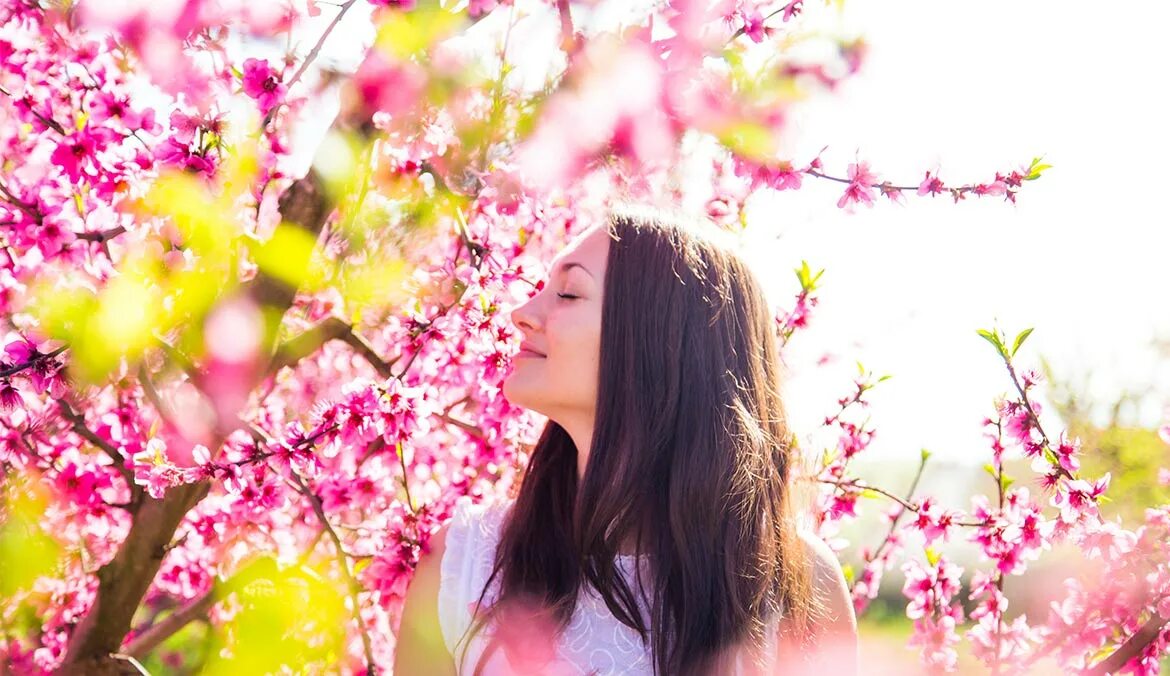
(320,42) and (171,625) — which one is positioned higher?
(320,42)

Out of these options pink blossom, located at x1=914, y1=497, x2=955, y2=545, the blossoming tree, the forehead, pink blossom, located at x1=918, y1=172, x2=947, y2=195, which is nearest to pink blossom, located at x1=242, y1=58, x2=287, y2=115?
the blossoming tree

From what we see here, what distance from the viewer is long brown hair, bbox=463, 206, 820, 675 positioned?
2.04m

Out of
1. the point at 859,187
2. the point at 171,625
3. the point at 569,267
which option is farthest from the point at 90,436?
the point at 859,187

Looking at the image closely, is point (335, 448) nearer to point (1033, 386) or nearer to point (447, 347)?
point (447, 347)

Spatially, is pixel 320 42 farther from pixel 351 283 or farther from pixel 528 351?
pixel 351 283

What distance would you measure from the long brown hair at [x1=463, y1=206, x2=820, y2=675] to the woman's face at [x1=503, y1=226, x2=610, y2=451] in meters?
0.03

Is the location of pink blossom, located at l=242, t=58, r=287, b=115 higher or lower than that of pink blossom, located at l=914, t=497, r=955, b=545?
higher

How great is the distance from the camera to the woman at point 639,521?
203cm

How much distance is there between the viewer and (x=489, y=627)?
6.72 ft

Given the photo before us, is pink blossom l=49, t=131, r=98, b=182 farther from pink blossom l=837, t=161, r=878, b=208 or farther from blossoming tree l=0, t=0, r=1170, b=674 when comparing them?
pink blossom l=837, t=161, r=878, b=208

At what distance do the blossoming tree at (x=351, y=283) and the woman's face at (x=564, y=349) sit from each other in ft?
0.80

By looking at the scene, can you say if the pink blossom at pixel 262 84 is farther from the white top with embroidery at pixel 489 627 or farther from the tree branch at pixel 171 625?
the tree branch at pixel 171 625

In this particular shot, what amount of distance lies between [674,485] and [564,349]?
0.34 metres

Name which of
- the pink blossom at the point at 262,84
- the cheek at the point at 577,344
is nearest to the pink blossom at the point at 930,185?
the cheek at the point at 577,344
